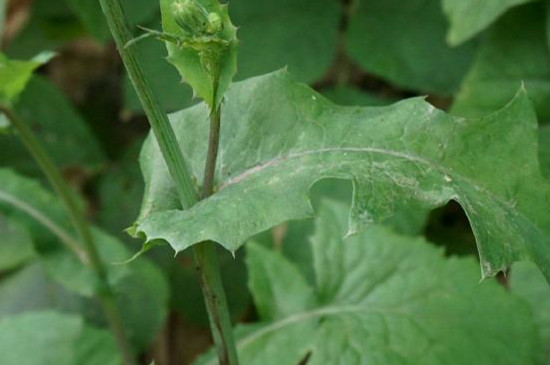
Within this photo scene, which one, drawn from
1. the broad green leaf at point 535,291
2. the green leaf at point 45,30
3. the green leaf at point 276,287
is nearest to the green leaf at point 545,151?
the broad green leaf at point 535,291

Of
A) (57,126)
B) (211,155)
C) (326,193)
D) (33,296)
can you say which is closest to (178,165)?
(211,155)

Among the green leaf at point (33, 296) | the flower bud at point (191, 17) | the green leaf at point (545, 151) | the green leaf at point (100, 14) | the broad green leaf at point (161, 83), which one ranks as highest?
the flower bud at point (191, 17)

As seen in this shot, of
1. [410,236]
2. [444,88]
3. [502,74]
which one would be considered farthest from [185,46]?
[444,88]

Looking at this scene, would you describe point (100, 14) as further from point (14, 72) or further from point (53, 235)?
point (14, 72)

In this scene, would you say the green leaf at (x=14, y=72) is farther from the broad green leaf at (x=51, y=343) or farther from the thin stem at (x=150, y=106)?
the broad green leaf at (x=51, y=343)

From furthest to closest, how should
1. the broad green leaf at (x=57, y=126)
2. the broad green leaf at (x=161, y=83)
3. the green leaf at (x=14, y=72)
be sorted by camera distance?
1. the broad green leaf at (x=57, y=126)
2. the broad green leaf at (x=161, y=83)
3. the green leaf at (x=14, y=72)

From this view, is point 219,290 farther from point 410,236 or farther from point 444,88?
point 444,88
